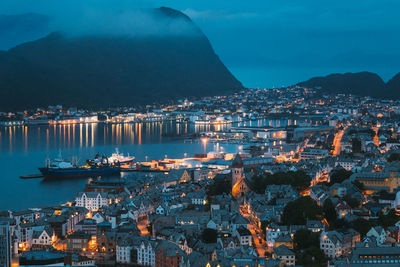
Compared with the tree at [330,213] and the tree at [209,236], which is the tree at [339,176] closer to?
the tree at [330,213]

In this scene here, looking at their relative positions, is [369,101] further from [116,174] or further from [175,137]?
[116,174]

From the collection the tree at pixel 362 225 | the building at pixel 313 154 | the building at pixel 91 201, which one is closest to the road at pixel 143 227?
the building at pixel 91 201

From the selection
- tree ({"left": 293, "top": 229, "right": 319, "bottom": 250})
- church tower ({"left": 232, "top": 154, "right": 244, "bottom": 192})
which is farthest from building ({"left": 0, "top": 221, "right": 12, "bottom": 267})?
church tower ({"left": 232, "top": 154, "right": 244, "bottom": 192})

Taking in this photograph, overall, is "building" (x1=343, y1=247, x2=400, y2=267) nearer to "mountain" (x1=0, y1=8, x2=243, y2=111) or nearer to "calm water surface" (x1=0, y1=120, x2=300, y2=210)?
"calm water surface" (x1=0, y1=120, x2=300, y2=210)

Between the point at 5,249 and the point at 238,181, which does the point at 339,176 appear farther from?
the point at 5,249

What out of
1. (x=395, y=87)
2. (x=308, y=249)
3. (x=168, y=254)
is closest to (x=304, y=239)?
(x=308, y=249)
